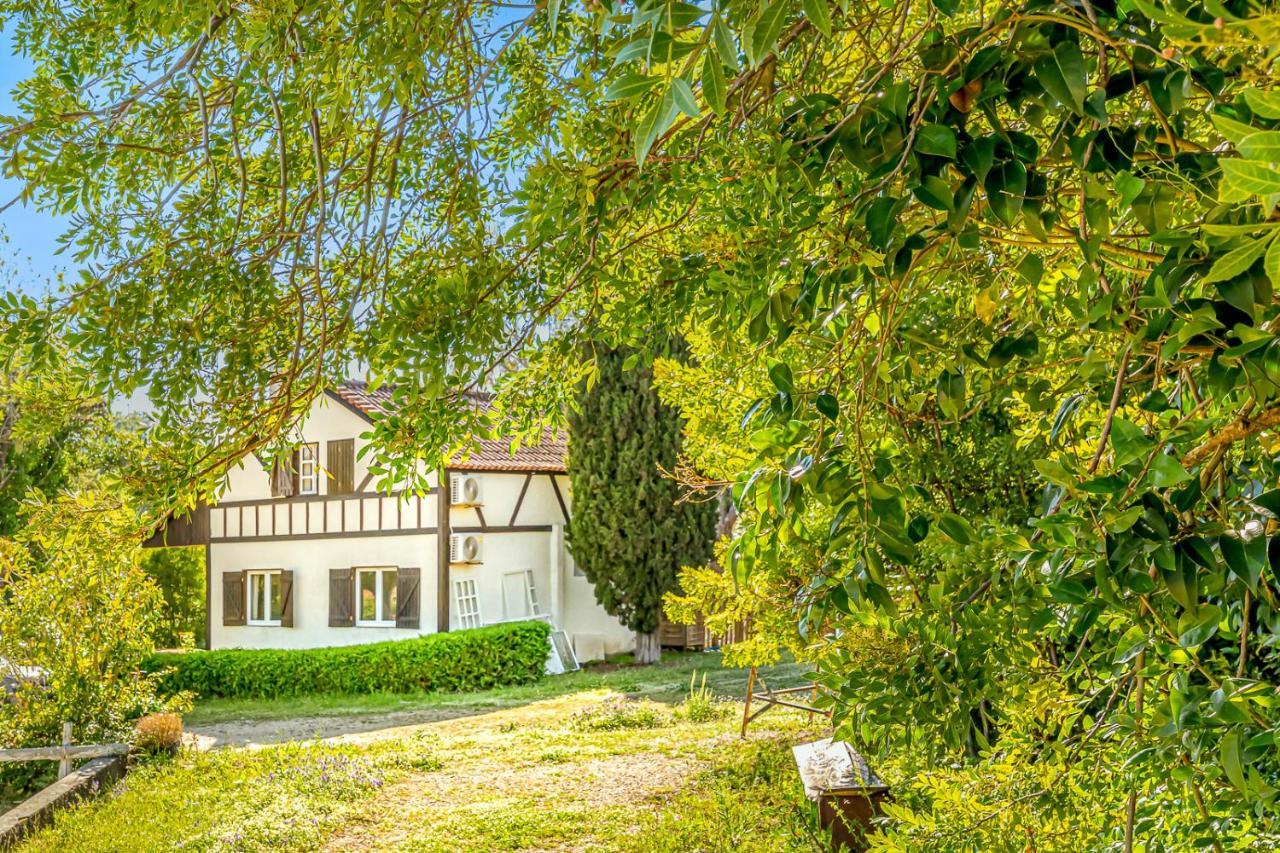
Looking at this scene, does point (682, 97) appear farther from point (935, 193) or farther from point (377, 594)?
point (377, 594)

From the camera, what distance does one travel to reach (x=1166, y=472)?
3.35 feet

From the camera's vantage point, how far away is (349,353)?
10.3 feet

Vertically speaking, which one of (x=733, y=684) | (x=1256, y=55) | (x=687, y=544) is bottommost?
Answer: (x=733, y=684)

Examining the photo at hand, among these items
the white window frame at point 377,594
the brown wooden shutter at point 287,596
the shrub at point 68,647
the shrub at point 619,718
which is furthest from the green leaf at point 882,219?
the brown wooden shutter at point 287,596

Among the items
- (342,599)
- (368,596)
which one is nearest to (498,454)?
(368,596)

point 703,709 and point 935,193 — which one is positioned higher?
point 935,193

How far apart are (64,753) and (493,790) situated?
395 cm

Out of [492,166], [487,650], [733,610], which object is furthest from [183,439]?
[487,650]

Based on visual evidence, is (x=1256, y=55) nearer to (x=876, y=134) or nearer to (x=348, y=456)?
(x=876, y=134)

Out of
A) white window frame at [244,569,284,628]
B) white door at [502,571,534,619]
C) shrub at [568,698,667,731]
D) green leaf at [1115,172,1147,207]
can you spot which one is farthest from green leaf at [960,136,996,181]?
white window frame at [244,569,284,628]

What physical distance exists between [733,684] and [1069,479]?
39.4 ft

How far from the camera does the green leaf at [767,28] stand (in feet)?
2.95

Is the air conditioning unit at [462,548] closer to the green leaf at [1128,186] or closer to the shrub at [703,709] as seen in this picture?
the shrub at [703,709]

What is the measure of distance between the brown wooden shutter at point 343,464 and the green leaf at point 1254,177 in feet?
54.2
